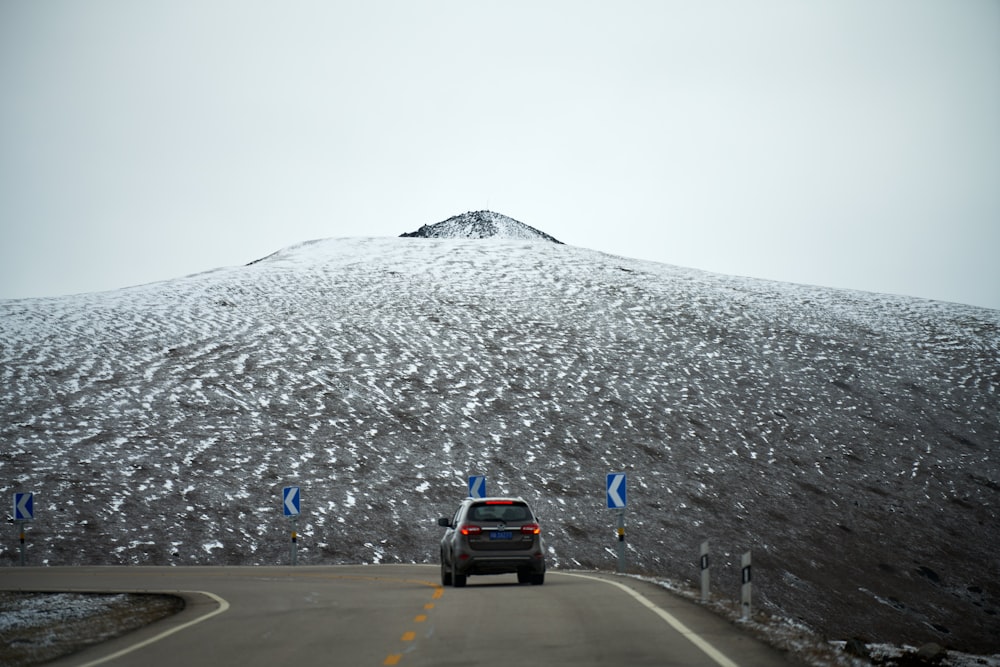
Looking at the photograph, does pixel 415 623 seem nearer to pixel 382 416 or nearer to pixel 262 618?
pixel 262 618

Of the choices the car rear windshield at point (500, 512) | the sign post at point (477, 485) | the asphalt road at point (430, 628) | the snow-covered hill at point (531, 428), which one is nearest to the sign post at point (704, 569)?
the asphalt road at point (430, 628)

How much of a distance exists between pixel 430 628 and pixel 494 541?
8036 mm

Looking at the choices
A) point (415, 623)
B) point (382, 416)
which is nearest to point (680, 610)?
point (415, 623)

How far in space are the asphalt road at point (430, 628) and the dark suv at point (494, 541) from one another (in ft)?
1.67

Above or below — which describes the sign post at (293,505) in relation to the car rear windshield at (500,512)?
below

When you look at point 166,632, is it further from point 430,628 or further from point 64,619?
point 430,628

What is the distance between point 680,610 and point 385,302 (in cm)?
5657

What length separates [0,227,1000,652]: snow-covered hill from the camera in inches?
1544

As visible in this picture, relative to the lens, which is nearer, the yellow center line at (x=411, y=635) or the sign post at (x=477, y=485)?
the yellow center line at (x=411, y=635)

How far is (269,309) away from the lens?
69438 millimetres

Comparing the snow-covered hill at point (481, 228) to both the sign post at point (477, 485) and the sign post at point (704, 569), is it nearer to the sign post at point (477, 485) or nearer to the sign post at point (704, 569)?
the sign post at point (477, 485)

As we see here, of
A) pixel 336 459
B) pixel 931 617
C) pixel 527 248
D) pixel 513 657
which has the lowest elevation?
pixel 931 617

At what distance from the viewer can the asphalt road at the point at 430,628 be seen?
12.1 meters

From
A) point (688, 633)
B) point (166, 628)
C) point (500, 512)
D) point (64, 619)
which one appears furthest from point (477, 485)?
point (688, 633)
